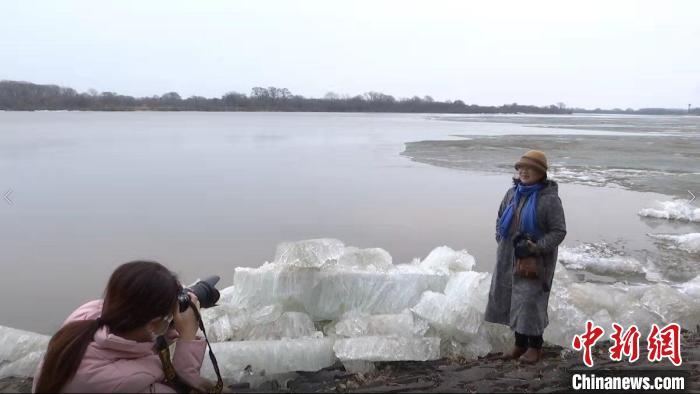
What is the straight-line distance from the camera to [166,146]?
22.7 metres

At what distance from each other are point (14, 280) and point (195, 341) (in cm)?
489

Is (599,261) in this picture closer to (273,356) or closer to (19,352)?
(273,356)

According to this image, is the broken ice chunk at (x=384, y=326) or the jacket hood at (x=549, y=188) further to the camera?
the broken ice chunk at (x=384, y=326)

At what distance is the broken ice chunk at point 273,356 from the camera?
3.76 meters

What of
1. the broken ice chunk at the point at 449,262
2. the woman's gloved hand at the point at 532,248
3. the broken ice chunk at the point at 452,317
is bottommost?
the broken ice chunk at the point at 452,317

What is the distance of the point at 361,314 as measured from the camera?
4.48 metres

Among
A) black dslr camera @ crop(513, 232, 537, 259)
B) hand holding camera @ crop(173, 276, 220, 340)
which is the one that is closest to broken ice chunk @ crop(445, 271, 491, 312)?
black dslr camera @ crop(513, 232, 537, 259)

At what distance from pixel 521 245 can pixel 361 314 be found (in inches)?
60.9

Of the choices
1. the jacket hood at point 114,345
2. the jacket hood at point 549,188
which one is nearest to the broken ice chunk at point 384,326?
the jacket hood at point 549,188

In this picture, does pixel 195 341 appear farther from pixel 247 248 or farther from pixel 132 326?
pixel 247 248

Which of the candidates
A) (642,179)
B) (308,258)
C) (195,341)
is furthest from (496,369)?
(642,179)

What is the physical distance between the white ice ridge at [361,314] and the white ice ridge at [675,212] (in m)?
4.98

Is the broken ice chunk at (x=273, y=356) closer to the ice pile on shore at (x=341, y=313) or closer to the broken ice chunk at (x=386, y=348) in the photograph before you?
the ice pile on shore at (x=341, y=313)

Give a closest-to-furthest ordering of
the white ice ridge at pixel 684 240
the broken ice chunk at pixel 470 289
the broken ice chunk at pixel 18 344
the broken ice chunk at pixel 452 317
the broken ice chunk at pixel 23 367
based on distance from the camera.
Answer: the broken ice chunk at pixel 23 367 < the broken ice chunk at pixel 18 344 < the broken ice chunk at pixel 452 317 < the broken ice chunk at pixel 470 289 < the white ice ridge at pixel 684 240
